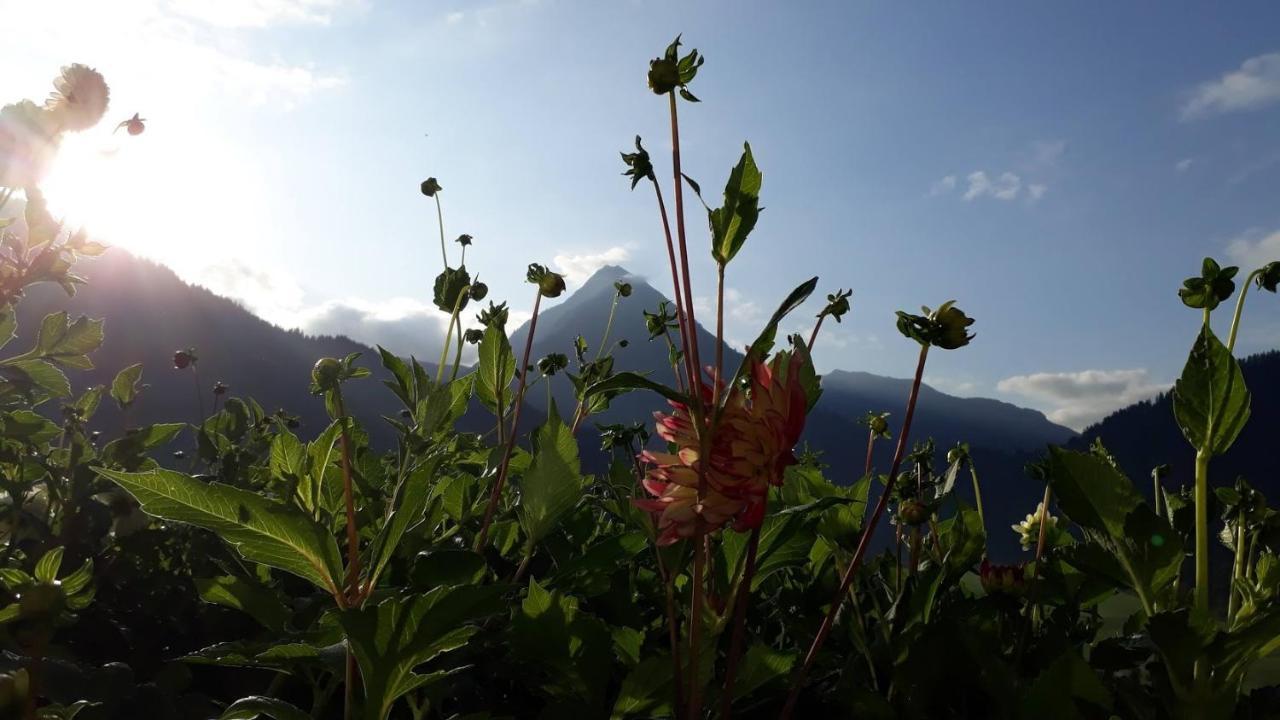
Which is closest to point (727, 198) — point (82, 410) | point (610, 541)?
point (610, 541)

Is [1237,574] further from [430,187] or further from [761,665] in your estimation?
[430,187]

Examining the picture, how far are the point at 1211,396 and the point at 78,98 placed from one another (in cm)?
170

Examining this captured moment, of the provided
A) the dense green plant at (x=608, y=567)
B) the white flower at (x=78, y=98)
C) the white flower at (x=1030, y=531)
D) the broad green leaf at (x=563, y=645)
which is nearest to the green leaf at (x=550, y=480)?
the dense green plant at (x=608, y=567)

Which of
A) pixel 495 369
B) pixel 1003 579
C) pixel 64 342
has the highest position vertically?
pixel 495 369

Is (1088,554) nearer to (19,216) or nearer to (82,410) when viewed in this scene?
(19,216)

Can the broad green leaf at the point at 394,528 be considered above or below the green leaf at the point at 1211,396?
below

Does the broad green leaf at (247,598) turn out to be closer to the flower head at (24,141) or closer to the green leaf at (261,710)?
the green leaf at (261,710)

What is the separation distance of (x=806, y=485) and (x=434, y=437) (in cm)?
66

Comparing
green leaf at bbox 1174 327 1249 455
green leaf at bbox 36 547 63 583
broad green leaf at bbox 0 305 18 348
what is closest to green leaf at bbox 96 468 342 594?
green leaf at bbox 36 547 63 583

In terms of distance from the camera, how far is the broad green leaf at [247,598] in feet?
3.05

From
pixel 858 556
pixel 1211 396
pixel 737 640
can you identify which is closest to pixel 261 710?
pixel 737 640

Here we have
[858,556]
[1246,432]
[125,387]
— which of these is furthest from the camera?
[1246,432]

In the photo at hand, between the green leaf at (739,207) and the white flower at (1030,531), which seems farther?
the white flower at (1030,531)

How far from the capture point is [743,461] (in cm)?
79
